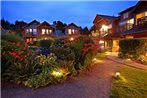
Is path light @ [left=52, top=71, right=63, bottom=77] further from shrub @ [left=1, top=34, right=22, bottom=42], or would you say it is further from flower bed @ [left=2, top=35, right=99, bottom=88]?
shrub @ [left=1, top=34, right=22, bottom=42]

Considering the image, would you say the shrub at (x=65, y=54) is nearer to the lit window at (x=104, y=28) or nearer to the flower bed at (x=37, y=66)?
the flower bed at (x=37, y=66)

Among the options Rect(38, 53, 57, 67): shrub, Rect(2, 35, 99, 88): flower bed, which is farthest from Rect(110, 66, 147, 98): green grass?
Rect(38, 53, 57, 67): shrub

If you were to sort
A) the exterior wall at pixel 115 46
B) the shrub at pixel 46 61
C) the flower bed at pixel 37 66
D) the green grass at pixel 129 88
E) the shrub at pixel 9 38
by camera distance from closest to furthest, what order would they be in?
the green grass at pixel 129 88 → the flower bed at pixel 37 66 → the shrub at pixel 46 61 → the shrub at pixel 9 38 → the exterior wall at pixel 115 46

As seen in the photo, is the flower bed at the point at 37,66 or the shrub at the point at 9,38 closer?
the flower bed at the point at 37,66

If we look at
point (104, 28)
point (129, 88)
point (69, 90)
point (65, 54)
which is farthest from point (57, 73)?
point (104, 28)

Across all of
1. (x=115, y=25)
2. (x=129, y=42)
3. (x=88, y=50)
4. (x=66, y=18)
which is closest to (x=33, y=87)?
(x=88, y=50)

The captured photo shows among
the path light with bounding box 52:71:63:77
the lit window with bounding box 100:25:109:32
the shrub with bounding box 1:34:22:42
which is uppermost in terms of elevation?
the lit window with bounding box 100:25:109:32

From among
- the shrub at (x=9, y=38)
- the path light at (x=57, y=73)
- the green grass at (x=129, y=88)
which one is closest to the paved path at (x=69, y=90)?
the green grass at (x=129, y=88)

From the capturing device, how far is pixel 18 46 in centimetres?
773

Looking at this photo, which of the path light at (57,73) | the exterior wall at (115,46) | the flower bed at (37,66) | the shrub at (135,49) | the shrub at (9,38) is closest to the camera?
the flower bed at (37,66)

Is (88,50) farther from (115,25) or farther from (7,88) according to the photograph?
(115,25)

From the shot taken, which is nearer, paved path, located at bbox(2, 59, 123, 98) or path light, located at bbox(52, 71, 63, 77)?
paved path, located at bbox(2, 59, 123, 98)

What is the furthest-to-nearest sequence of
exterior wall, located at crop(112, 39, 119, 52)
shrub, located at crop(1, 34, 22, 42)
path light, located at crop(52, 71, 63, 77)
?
exterior wall, located at crop(112, 39, 119, 52) < shrub, located at crop(1, 34, 22, 42) < path light, located at crop(52, 71, 63, 77)

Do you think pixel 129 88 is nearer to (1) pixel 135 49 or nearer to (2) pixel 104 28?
(1) pixel 135 49
